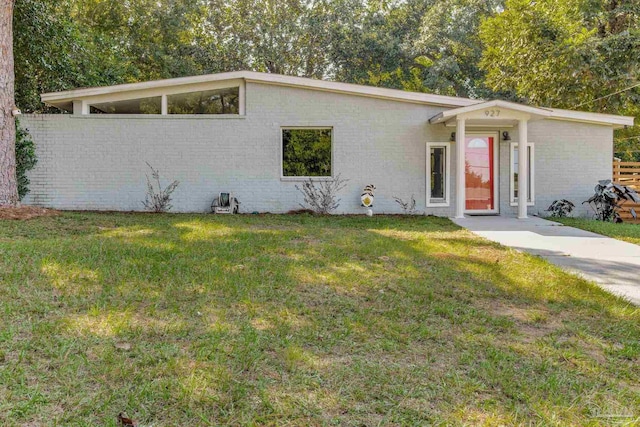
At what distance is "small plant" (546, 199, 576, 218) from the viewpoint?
1013 cm

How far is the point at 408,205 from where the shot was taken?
1005cm

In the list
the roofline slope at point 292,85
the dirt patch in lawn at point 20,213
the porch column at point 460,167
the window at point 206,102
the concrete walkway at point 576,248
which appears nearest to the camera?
the concrete walkway at point 576,248

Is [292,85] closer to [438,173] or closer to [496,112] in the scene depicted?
[438,173]

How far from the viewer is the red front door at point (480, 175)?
1036 cm

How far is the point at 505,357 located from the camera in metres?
2.44

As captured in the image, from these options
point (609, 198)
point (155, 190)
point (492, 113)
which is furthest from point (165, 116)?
point (609, 198)

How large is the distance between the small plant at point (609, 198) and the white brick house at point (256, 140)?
1.31 m

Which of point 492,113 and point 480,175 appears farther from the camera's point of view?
point 480,175

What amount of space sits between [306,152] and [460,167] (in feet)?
11.2

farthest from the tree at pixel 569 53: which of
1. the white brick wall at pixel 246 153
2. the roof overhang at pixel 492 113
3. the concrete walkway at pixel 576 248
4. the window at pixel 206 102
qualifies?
the window at pixel 206 102

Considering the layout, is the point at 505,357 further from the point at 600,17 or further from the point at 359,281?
the point at 600,17

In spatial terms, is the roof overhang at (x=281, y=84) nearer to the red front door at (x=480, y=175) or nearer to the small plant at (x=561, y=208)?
the red front door at (x=480, y=175)

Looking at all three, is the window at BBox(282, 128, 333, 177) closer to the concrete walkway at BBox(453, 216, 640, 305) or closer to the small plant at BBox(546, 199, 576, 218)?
the concrete walkway at BBox(453, 216, 640, 305)

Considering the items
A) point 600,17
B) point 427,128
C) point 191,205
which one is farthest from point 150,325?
point 600,17
